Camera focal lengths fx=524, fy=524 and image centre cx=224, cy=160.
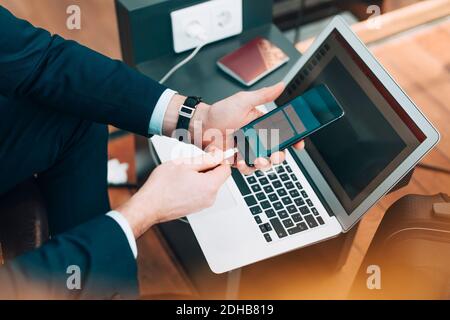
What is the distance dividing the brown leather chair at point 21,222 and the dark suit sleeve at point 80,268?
7.0 inches

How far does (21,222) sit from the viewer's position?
3.43 ft

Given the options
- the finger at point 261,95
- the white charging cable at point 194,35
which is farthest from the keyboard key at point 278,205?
the white charging cable at point 194,35

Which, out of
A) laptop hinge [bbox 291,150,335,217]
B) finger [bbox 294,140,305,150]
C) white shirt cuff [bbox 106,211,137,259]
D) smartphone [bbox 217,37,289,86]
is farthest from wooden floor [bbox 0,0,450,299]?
white shirt cuff [bbox 106,211,137,259]

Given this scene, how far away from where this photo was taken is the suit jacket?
0.87 meters

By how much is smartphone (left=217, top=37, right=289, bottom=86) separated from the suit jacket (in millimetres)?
236

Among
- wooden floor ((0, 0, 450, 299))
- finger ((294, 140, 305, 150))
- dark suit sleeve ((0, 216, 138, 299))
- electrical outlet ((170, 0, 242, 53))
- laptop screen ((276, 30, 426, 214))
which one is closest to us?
dark suit sleeve ((0, 216, 138, 299))

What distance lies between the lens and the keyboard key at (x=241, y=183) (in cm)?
113

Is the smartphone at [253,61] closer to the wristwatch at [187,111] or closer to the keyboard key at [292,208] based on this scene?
the wristwatch at [187,111]

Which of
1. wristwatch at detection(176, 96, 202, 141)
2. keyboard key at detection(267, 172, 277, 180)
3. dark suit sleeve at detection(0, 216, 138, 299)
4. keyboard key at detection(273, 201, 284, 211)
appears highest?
wristwatch at detection(176, 96, 202, 141)

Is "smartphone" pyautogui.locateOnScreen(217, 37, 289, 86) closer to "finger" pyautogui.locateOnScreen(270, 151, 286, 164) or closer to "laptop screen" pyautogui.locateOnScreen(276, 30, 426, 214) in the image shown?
"laptop screen" pyautogui.locateOnScreen(276, 30, 426, 214)

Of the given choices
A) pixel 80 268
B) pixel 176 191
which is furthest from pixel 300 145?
pixel 80 268

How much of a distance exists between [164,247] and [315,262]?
0.47 metres
